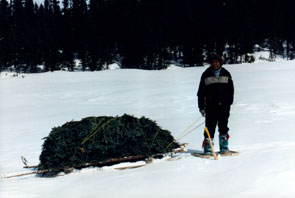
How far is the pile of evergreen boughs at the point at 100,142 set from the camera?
7.00 metres

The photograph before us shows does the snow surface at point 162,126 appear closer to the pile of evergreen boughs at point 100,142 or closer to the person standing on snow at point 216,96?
the pile of evergreen boughs at point 100,142

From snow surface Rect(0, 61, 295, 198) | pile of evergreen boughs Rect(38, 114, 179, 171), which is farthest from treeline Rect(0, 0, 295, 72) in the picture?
pile of evergreen boughs Rect(38, 114, 179, 171)

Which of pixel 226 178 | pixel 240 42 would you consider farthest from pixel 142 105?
pixel 240 42

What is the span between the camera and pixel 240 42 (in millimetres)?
51531

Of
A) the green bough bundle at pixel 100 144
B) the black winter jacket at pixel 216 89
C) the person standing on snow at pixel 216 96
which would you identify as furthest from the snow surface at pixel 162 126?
the black winter jacket at pixel 216 89

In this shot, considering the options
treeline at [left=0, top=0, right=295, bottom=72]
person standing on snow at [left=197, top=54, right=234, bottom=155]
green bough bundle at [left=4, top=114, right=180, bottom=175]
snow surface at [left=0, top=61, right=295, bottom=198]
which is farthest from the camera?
treeline at [left=0, top=0, right=295, bottom=72]

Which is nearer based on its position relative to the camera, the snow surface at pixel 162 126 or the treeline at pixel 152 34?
the snow surface at pixel 162 126

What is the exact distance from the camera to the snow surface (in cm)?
511

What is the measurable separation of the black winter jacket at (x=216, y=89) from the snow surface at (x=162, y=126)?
3.45ft

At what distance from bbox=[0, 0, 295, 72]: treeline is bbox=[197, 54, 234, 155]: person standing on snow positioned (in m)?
44.3

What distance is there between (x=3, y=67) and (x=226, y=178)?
6357 centimetres

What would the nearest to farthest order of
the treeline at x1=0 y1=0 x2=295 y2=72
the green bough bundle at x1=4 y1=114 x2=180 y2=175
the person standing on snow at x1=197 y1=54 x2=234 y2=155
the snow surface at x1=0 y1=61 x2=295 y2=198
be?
the snow surface at x1=0 y1=61 x2=295 y2=198 → the person standing on snow at x1=197 y1=54 x2=234 y2=155 → the green bough bundle at x1=4 y1=114 x2=180 y2=175 → the treeline at x1=0 y1=0 x2=295 y2=72

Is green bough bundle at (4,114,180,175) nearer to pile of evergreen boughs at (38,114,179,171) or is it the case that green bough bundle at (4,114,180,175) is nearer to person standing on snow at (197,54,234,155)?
pile of evergreen boughs at (38,114,179,171)

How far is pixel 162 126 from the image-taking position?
478 inches
